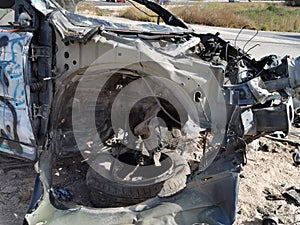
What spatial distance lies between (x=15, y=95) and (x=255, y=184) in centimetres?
246

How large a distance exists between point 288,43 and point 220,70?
1421cm

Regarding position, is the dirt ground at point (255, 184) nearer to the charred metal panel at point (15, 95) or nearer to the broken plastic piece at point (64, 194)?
the broken plastic piece at point (64, 194)

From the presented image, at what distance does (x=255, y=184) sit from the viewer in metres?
4.41

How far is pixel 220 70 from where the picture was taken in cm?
326

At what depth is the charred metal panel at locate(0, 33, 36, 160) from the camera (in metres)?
3.60

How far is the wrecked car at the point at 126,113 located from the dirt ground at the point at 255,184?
0.34 meters

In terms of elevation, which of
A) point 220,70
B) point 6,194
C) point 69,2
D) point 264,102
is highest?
point 69,2

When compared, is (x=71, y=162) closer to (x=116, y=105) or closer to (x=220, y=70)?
(x=116, y=105)

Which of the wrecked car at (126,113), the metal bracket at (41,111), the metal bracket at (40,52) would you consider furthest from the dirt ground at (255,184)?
the metal bracket at (40,52)

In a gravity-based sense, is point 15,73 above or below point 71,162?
above

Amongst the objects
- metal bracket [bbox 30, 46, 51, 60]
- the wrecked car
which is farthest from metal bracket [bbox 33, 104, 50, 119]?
metal bracket [bbox 30, 46, 51, 60]

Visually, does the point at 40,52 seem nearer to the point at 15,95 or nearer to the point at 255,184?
the point at 15,95

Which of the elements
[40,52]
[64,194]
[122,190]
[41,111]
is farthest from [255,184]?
[40,52]

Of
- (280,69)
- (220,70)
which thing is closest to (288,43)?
(280,69)
